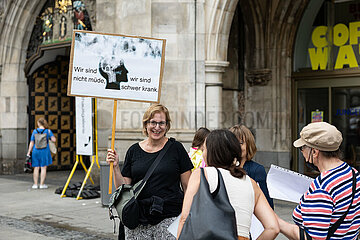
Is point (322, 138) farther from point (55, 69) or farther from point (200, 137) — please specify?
point (55, 69)

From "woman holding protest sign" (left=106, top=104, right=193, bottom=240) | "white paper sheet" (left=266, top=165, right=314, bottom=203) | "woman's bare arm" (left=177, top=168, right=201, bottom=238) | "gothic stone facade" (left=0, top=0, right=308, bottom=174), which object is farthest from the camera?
"gothic stone facade" (left=0, top=0, right=308, bottom=174)

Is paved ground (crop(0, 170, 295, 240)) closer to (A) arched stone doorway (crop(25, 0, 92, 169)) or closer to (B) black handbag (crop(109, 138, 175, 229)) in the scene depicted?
(B) black handbag (crop(109, 138, 175, 229))

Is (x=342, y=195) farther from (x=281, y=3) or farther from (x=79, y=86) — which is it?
(x=281, y=3)

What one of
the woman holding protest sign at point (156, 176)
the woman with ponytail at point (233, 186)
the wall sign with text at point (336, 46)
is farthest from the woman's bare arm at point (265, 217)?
the wall sign with text at point (336, 46)

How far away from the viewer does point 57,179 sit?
46.2ft

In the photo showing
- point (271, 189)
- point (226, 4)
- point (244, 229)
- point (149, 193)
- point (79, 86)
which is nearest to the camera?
point (244, 229)

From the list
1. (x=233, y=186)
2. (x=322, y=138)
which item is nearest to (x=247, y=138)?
(x=322, y=138)

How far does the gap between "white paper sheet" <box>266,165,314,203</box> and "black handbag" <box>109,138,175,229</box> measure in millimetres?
945

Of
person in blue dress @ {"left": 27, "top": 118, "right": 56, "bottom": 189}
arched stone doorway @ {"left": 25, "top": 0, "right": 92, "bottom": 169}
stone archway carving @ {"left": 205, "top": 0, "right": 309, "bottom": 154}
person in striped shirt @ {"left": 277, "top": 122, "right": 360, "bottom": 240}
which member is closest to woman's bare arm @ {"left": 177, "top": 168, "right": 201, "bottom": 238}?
person in striped shirt @ {"left": 277, "top": 122, "right": 360, "bottom": 240}

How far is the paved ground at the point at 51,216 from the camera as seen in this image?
24.3 feet

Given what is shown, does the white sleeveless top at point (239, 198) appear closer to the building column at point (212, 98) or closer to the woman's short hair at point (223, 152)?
the woman's short hair at point (223, 152)

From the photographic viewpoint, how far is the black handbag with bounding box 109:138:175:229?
388cm

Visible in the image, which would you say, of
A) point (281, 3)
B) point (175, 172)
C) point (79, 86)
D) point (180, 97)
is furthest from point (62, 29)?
point (175, 172)

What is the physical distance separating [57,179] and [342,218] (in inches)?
476
